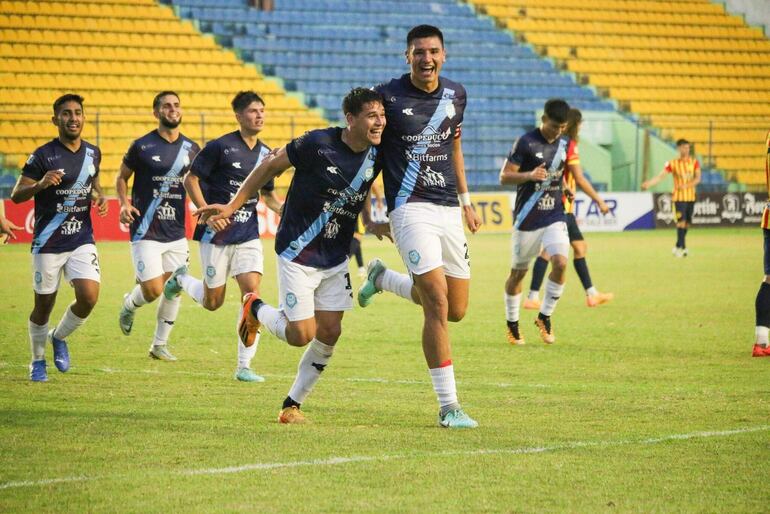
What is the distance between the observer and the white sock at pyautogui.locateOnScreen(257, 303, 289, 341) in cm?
764

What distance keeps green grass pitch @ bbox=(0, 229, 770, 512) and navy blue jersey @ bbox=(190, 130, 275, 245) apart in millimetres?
1193

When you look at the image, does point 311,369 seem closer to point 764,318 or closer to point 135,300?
point 135,300

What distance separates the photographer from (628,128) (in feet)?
123

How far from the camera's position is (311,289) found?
24.9 feet

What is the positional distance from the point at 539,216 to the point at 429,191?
5098mm

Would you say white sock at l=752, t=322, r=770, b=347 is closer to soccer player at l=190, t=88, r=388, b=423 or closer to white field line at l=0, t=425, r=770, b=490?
white field line at l=0, t=425, r=770, b=490

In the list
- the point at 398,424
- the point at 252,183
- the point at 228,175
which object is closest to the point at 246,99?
the point at 228,175

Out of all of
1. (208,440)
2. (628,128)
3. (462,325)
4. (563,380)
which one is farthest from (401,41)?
(208,440)

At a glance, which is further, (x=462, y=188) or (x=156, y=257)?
(x=156, y=257)

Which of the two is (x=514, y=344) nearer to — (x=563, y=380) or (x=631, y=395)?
(x=563, y=380)

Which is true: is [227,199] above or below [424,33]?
below

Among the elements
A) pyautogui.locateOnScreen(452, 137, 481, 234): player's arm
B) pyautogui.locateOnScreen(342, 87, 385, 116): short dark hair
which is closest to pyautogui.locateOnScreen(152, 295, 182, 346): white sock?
pyautogui.locateOnScreen(452, 137, 481, 234): player's arm

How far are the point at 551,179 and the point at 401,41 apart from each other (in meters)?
26.8

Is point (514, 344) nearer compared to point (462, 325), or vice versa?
point (514, 344)
